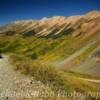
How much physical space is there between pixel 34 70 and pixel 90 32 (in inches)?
5280

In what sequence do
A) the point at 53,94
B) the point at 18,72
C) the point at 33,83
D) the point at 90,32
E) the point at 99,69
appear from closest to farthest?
the point at 53,94 → the point at 33,83 → the point at 18,72 → the point at 99,69 → the point at 90,32

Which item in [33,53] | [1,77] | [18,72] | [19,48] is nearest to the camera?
[1,77]

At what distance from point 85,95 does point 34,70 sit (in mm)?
5933

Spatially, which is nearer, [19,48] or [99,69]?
[99,69]

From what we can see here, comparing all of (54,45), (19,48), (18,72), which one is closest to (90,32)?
(54,45)

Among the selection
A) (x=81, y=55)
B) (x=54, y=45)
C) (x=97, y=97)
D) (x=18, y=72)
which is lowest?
(x=97, y=97)

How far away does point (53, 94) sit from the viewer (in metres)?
14.9

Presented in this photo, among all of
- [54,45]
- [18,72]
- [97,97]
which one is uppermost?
[54,45]

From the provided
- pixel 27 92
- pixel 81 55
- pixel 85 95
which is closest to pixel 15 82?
pixel 27 92

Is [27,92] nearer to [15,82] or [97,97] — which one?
[15,82]

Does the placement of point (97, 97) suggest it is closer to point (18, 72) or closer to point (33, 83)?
point (33, 83)

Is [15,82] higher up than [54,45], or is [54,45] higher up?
[54,45]

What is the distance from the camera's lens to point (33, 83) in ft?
56.1

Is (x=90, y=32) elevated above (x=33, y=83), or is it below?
above
